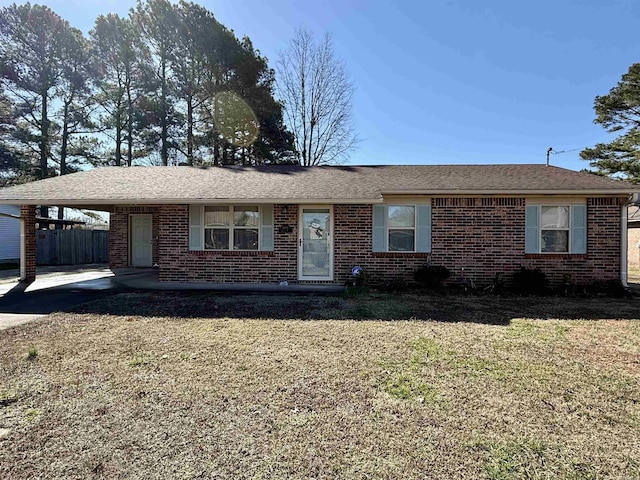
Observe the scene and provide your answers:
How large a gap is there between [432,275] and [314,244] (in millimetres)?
3232

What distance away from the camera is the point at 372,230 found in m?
9.16

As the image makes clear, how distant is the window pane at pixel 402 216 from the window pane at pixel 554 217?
3370mm

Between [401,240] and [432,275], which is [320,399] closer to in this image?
[432,275]

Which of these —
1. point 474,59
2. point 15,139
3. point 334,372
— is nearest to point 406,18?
point 474,59

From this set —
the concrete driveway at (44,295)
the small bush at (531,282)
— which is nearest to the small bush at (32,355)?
the concrete driveway at (44,295)

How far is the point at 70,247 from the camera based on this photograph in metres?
17.7

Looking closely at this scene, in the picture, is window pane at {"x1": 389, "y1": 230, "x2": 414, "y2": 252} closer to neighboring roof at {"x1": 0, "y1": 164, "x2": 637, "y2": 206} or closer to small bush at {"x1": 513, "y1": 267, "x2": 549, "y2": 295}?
neighboring roof at {"x1": 0, "y1": 164, "x2": 637, "y2": 206}

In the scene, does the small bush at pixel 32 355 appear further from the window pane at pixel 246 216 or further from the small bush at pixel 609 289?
the small bush at pixel 609 289

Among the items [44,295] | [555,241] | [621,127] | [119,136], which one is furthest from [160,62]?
[621,127]

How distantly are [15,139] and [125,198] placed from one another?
1826 cm

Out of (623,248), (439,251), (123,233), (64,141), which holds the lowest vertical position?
(439,251)

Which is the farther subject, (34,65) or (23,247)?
(34,65)

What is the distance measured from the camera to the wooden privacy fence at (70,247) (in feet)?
55.3

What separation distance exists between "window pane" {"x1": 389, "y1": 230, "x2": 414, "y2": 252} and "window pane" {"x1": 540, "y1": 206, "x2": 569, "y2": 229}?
3423 mm
